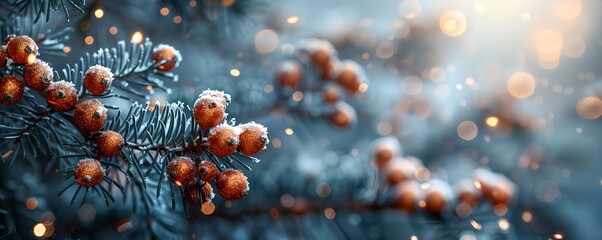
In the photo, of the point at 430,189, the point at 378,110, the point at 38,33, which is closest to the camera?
the point at 38,33

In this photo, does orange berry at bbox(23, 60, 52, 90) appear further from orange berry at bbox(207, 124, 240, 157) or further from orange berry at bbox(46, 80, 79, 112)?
orange berry at bbox(207, 124, 240, 157)

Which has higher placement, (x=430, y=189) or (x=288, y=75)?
(x=288, y=75)

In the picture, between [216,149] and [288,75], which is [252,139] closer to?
[216,149]

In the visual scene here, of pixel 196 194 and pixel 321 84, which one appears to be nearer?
pixel 196 194

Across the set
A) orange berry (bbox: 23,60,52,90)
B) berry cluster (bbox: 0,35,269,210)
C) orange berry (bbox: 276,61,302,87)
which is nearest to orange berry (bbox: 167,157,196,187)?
berry cluster (bbox: 0,35,269,210)

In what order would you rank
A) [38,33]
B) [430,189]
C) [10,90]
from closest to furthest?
[10,90] < [38,33] < [430,189]

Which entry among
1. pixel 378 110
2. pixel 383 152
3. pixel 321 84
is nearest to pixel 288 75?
pixel 321 84

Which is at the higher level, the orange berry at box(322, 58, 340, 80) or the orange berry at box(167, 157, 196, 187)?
the orange berry at box(322, 58, 340, 80)

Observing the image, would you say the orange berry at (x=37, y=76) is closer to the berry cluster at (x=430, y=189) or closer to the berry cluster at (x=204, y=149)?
the berry cluster at (x=204, y=149)
